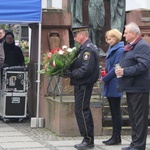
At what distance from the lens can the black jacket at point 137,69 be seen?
25.3ft

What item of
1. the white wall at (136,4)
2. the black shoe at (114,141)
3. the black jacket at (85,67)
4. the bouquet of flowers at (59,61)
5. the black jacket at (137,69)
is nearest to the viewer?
the black jacket at (137,69)

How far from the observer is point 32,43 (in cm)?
1245

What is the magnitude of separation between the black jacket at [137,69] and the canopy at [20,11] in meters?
3.00

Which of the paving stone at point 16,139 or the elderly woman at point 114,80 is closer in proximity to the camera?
the elderly woman at point 114,80

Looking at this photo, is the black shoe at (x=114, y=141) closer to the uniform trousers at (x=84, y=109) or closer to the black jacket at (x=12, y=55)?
the uniform trousers at (x=84, y=109)

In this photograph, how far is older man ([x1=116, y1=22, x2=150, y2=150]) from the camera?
7.75m

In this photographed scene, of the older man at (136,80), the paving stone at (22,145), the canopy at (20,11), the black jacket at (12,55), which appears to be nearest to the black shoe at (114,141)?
the older man at (136,80)

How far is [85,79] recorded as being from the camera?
8391 mm

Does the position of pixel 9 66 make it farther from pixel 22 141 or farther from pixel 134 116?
pixel 134 116

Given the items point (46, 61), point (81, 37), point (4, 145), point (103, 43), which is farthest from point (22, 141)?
point (103, 43)

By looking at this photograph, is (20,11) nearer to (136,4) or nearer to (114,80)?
(114,80)

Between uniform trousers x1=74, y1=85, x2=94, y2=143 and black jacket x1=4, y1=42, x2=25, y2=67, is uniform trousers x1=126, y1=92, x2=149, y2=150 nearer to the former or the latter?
uniform trousers x1=74, y1=85, x2=94, y2=143

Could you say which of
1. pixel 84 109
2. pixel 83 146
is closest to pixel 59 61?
pixel 84 109

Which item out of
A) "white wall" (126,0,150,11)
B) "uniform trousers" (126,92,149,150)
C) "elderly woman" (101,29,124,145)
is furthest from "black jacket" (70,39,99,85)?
"white wall" (126,0,150,11)
